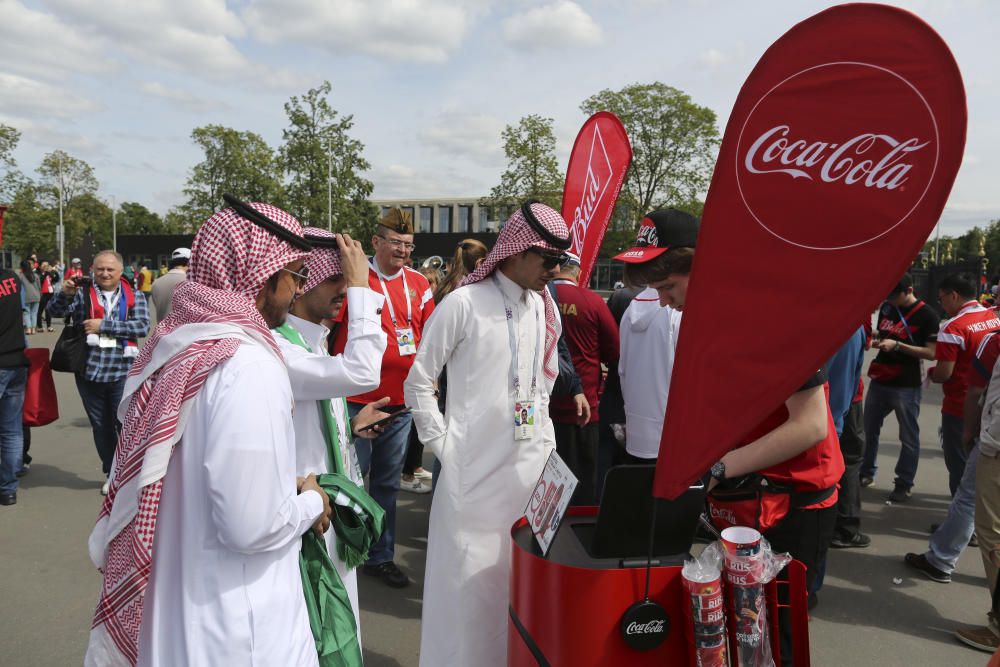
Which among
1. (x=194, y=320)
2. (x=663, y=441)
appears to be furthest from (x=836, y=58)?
(x=194, y=320)

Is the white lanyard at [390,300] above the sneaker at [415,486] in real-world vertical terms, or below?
above

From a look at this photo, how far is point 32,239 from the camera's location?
129 feet

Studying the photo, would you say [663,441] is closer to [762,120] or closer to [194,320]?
[762,120]

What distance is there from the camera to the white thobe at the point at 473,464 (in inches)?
110

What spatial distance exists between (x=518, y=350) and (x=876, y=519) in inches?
170

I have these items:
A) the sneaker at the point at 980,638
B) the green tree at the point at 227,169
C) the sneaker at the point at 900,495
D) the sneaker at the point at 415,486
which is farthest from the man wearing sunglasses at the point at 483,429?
the green tree at the point at 227,169

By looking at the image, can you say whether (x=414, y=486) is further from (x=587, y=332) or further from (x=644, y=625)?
(x=644, y=625)

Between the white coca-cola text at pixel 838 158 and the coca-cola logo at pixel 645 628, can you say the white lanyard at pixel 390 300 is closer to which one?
the coca-cola logo at pixel 645 628

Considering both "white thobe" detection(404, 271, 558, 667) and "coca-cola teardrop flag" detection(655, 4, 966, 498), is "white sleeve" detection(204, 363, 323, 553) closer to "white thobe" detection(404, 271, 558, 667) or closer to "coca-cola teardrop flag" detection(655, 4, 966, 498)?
"coca-cola teardrop flag" detection(655, 4, 966, 498)

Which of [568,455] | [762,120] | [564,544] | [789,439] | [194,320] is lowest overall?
[568,455]

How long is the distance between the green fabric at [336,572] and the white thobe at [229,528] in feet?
0.96

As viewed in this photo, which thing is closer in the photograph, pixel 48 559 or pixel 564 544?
pixel 564 544

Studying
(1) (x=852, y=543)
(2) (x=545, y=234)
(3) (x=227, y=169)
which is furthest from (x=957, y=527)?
(3) (x=227, y=169)

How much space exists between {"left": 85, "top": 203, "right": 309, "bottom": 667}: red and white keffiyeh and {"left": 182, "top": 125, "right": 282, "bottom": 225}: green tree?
3402 cm
